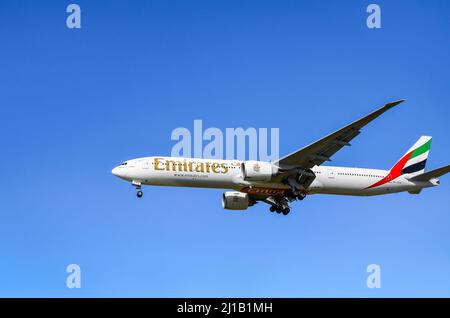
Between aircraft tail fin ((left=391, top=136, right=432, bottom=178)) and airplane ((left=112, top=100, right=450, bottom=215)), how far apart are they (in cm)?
8

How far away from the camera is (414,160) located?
54562 millimetres

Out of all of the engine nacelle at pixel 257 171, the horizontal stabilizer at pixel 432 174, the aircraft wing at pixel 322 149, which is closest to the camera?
the aircraft wing at pixel 322 149

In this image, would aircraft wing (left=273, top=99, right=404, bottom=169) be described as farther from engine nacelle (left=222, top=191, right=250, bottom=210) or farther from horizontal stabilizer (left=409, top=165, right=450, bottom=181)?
horizontal stabilizer (left=409, top=165, right=450, bottom=181)

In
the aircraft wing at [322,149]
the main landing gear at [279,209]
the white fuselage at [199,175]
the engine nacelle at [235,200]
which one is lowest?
the main landing gear at [279,209]

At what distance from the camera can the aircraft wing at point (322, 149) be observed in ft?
145

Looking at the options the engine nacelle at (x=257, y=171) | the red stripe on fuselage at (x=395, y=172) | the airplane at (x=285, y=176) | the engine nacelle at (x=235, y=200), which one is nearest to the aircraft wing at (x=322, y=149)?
the airplane at (x=285, y=176)

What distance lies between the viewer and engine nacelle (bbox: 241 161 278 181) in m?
47.8

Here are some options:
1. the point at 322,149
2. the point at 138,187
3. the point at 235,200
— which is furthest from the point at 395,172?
the point at 138,187

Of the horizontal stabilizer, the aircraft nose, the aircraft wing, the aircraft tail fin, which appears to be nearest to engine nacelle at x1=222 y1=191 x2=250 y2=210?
the aircraft wing

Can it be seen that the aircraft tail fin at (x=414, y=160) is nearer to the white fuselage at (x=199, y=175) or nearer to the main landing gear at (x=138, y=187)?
the white fuselage at (x=199, y=175)

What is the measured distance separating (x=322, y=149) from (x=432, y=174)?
9.46 m

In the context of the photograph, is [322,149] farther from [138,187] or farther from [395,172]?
[138,187]
